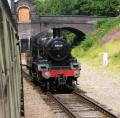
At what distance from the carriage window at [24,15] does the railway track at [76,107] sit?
52.6 meters

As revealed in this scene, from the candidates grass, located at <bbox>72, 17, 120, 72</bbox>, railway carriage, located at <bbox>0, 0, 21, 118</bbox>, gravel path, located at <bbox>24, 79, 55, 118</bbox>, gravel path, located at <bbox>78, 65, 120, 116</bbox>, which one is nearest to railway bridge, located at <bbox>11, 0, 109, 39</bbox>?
grass, located at <bbox>72, 17, 120, 72</bbox>

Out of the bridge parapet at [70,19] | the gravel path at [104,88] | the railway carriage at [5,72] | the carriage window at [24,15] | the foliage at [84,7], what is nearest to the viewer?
the railway carriage at [5,72]

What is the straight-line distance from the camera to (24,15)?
7281 centimetres

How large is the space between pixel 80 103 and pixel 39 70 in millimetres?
3509

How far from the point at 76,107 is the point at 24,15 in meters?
56.9

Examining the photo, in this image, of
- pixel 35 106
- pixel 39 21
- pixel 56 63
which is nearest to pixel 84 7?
pixel 39 21

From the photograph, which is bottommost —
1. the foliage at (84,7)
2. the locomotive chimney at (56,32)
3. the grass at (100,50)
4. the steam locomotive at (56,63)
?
the grass at (100,50)

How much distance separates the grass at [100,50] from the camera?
1466 inches

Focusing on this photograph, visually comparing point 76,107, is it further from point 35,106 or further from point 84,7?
point 84,7

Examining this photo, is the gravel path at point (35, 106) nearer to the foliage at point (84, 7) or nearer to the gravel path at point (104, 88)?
the gravel path at point (104, 88)

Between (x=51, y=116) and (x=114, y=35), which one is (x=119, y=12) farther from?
(x=51, y=116)

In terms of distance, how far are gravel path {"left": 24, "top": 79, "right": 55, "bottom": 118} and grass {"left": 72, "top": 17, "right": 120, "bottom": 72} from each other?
11698 mm

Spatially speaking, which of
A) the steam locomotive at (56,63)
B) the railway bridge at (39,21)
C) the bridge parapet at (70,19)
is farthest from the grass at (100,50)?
the steam locomotive at (56,63)

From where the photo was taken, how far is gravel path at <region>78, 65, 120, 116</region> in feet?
59.2
